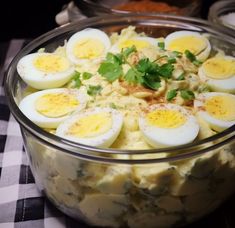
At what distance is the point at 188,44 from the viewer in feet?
5.07

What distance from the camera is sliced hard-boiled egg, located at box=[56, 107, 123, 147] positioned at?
110 cm

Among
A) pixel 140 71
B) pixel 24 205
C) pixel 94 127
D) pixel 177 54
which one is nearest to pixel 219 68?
pixel 177 54

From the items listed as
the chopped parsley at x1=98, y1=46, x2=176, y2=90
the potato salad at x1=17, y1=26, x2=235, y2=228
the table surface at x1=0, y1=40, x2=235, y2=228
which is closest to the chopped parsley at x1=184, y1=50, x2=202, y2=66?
the potato salad at x1=17, y1=26, x2=235, y2=228

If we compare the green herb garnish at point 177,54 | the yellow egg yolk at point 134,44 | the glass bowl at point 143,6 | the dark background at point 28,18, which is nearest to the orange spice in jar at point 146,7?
the glass bowl at point 143,6

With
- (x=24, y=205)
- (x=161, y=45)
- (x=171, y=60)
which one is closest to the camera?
(x=24, y=205)

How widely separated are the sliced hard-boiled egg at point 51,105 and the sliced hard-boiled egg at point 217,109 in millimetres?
341

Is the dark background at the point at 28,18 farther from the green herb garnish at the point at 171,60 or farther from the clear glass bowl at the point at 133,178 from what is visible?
the clear glass bowl at the point at 133,178

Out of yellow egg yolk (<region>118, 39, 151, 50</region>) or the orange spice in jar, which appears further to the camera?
the orange spice in jar

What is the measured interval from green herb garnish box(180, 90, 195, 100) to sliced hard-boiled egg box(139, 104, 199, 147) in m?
0.08

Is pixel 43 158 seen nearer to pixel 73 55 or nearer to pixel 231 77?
pixel 73 55

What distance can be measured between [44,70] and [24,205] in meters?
0.43

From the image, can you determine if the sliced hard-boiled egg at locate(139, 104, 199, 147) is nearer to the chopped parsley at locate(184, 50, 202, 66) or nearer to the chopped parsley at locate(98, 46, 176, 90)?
the chopped parsley at locate(98, 46, 176, 90)

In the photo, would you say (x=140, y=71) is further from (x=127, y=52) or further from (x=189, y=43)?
(x=189, y=43)

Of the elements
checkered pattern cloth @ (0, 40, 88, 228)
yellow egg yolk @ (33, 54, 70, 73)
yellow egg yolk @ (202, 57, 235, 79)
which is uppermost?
yellow egg yolk @ (202, 57, 235, 79)
